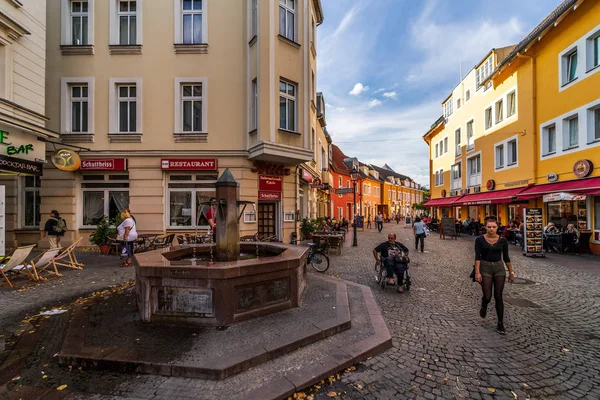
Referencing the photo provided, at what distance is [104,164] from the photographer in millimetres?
12656

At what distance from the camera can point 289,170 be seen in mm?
14312

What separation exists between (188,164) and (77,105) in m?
5.77

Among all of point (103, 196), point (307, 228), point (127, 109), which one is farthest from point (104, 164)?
point (307, 228)

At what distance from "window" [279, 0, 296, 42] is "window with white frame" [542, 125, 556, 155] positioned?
566 inches

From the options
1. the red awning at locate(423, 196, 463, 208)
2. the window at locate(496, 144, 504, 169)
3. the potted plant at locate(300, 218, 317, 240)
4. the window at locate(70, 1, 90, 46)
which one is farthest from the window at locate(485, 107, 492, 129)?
the window at locate(70, 1, 90, 46)

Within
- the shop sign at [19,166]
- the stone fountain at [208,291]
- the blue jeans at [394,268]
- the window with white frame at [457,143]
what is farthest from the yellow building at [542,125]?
the shop sign at [19,166]

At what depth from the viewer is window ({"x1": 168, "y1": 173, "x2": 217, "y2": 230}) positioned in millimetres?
13180

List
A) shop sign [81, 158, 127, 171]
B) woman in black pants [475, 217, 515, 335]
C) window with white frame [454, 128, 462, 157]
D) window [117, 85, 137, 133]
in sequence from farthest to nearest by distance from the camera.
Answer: window with white frame [454, 128, 462, 157]
window [117, 85, 137, 133]
shop sign [81, 158, 127, 171]
woman in black pants [475, 217, 515, 335]

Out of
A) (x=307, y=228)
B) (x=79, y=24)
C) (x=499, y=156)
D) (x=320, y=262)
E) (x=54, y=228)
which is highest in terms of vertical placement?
(x=79, y=24)

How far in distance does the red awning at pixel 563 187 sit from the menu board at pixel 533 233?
1971 millimetres

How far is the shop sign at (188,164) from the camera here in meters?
12.7

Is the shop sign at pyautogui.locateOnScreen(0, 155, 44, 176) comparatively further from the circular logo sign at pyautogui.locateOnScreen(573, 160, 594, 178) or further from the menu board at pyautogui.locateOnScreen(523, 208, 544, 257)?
the circular logo sign at pyautogui.locateOnScreen(573, 160, 594, 178)

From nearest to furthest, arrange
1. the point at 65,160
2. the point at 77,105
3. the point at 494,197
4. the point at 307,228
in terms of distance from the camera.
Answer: the point at 65,160, the point at 77,105, the point at 307,228, the point at 494,197

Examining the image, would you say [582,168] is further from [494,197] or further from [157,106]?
[157,106]
